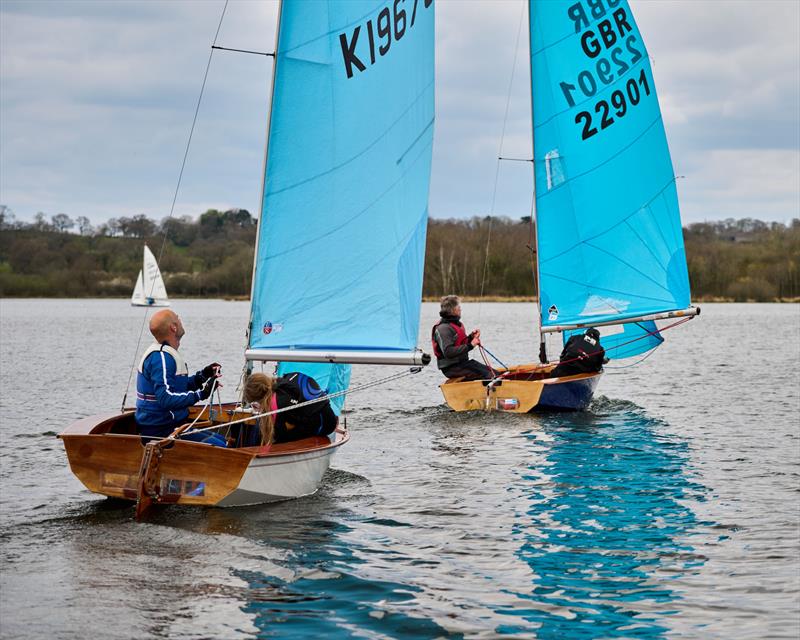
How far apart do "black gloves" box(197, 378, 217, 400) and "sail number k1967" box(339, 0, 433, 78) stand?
3308 mm

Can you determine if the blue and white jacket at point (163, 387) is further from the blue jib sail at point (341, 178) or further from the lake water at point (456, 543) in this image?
the blue jib sail at point (341, 178)

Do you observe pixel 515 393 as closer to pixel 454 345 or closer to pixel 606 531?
pixel 454 345

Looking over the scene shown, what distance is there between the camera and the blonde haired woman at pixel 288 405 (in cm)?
934

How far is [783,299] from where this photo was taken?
285 feet

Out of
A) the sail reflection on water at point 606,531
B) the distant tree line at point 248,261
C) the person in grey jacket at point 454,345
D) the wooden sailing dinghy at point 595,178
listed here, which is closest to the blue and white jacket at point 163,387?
the sail reflection on water at point 606,531

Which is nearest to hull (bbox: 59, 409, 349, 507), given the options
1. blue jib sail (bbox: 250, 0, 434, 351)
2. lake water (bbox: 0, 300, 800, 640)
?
lake water (bbox: 0, 300, 800, 640)

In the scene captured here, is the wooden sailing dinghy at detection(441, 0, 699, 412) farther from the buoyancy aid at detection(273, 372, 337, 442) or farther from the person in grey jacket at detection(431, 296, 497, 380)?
the buoyancy aid at detection(273, 372, 337, 442)

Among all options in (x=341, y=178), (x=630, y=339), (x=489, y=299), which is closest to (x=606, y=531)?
(x=341, y=178)

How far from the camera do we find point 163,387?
8898 mm

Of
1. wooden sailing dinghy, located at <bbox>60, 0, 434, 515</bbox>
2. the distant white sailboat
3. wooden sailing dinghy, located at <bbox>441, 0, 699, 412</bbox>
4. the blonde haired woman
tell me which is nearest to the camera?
the blonde haired woman

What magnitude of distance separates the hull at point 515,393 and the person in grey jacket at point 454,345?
0.72 ft

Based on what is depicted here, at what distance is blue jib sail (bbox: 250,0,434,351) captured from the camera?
1012cm

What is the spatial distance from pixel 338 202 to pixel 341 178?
0.24 metres

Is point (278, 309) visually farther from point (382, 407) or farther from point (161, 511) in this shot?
point (382, 407)
